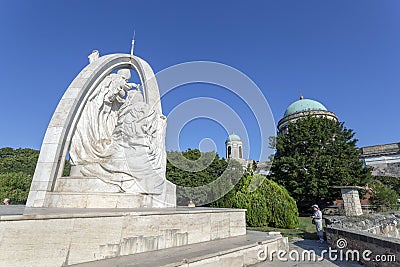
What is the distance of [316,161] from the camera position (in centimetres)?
2270

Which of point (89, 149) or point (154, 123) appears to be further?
point (154, 123)

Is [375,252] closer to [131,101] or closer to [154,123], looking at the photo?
[154,123]

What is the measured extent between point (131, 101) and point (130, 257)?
15.6ft

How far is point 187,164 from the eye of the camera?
24.5m

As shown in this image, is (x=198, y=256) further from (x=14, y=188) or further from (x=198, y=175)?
(x=198, y=175)

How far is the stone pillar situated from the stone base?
10909mm

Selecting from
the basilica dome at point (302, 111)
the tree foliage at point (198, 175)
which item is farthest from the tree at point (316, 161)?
the basilica dome at point (302, 111)

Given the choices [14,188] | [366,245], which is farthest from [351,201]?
[14,188]

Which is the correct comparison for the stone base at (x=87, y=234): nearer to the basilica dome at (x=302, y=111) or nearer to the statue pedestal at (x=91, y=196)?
Result: the statue pedestal at (x=91, y=196)

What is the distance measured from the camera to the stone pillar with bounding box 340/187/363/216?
39.6ft

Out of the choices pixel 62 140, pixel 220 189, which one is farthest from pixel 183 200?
pixel 62 140

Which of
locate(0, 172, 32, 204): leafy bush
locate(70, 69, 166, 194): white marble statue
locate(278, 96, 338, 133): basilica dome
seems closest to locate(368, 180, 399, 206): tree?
locate(278, 96, 338, 133): basilica dome

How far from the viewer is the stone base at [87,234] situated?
2.77 meters

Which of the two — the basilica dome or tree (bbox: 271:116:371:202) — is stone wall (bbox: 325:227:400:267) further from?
the basilica dome
